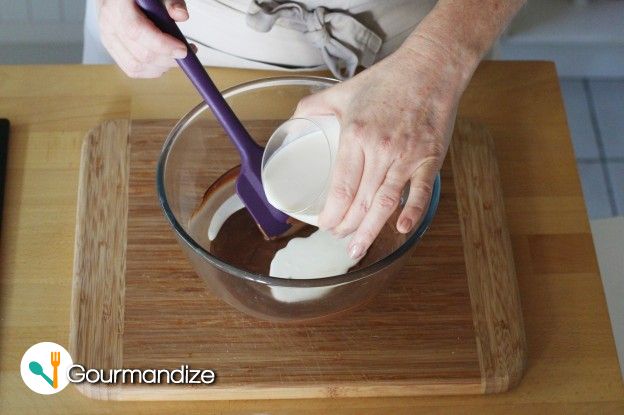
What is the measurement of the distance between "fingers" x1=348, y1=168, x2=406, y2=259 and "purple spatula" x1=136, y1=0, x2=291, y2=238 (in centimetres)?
13

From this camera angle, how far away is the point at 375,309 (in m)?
0.92

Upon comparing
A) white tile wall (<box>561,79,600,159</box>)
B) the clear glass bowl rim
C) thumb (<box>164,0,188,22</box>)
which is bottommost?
white tile wall (<box>561,79,600,159</box>)

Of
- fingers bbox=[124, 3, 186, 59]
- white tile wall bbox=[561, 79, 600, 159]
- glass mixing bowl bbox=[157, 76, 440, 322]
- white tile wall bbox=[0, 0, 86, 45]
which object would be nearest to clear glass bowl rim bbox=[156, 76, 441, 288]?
glass mixing bowl bbox=[157, 76, 440, 322]

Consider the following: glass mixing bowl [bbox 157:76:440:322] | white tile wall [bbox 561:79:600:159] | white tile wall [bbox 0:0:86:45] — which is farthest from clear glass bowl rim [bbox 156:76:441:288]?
white tile wall [bbox 561:79:600:159]

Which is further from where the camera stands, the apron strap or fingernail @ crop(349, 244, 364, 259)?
the apron strap

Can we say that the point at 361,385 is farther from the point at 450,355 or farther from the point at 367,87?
the point at 367,87

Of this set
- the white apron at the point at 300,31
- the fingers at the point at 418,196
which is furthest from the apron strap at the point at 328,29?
the fingers at the point at 418,196

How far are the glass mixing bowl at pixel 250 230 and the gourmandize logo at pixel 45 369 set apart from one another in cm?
18

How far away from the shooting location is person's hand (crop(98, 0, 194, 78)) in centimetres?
86

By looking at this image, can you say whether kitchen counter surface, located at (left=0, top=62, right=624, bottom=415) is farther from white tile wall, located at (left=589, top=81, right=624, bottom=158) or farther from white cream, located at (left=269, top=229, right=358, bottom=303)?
white tile wall, located at (left=589, top=81, right=624, bottom=158)

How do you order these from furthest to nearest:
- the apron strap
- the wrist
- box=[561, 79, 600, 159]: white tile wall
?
box=[561, 79, 600, 159]: white tile wall < the apron strap < the wrist

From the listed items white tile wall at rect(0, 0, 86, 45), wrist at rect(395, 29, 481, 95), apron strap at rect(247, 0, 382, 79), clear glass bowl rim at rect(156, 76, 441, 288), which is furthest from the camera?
white tile wall at rect(0, 0, 86, 45)

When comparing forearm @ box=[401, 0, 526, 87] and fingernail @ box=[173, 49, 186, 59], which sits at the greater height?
forearm @ box=[401, 0, 526, 87]

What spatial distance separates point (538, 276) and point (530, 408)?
0.16m
